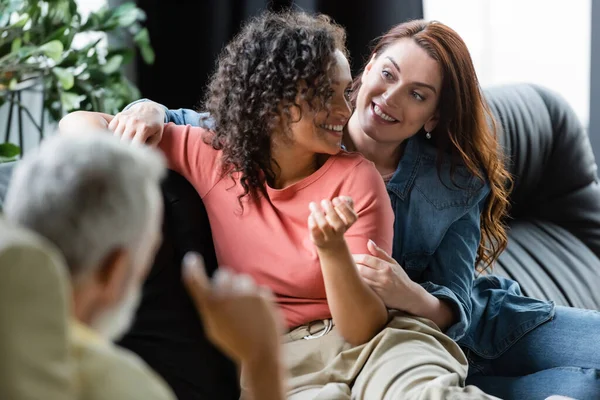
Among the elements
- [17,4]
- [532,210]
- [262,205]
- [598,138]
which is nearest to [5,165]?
[262,205]

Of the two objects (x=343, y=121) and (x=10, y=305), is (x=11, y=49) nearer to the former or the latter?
(x=343, y=121)

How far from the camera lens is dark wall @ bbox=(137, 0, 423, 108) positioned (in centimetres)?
259

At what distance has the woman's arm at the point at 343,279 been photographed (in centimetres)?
121

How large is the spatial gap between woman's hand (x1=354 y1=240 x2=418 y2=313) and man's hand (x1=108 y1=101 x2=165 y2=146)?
1.36 feet

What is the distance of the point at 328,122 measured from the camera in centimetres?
145

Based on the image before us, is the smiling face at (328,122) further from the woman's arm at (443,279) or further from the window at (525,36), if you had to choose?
the window at (525,36)

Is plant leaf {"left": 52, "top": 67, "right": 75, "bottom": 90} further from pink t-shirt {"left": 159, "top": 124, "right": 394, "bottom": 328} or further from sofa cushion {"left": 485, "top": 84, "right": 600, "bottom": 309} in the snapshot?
sofa cushion {"left": 485, "top": 84, "right": 600, "bottom": 309}

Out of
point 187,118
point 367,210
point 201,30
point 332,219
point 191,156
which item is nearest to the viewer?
point 332,219

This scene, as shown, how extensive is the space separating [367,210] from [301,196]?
0.12m

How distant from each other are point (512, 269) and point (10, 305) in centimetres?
182

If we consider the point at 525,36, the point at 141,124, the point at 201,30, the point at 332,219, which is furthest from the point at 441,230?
the point at 525,36

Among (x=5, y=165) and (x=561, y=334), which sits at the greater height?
(x=5, y=165)

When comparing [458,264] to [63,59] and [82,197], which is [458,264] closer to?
[82,197]

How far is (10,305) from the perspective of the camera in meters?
0.62
